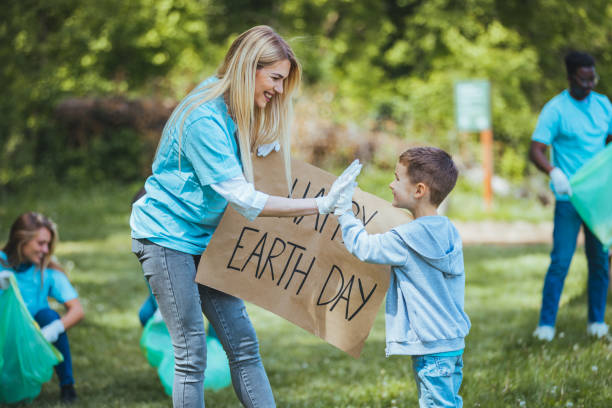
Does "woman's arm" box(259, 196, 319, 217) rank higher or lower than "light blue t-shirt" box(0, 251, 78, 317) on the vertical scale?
higher

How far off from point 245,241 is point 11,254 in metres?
1.89

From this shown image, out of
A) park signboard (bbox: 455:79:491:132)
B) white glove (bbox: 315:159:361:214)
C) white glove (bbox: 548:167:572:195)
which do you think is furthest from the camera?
park signboard (bbox: 455:79:491:132)

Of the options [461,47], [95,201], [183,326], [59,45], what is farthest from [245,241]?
[461,47]

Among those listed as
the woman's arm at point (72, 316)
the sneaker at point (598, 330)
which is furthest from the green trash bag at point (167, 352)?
the sneaker at point (598, 330)

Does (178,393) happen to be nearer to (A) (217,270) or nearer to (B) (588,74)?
(A) (217,270)

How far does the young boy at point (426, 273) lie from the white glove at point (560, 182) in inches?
72.7

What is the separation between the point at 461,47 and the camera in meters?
18.7

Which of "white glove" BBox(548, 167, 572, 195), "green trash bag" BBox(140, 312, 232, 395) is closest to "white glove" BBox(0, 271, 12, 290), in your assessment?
"green trash bag" BBox(140, 312, 232, 395)

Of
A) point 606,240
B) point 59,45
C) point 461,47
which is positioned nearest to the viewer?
point 606,240

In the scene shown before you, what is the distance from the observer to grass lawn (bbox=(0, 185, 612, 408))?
3992 mm

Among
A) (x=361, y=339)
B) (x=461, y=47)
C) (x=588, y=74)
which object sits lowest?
(x=361, y=339)

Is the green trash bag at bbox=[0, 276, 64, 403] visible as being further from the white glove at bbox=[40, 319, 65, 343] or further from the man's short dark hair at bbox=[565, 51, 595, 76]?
the man's short dark hair at bbox=[565, 51, 595, 76]

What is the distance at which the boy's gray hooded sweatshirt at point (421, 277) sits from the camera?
2727mm

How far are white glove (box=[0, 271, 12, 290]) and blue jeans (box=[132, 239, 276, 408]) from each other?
1.40 metres
